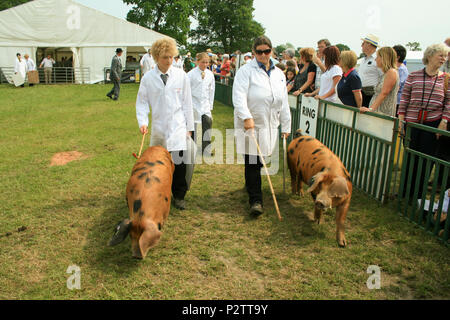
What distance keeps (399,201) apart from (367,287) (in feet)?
5.71

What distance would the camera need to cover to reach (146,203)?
3438 millimetres

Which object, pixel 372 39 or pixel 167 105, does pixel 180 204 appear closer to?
pixel 167 105

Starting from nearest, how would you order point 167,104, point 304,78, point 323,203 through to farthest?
1. point 323,203
2. point 167,104
3. point 304,78

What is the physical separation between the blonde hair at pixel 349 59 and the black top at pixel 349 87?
98 millimetres

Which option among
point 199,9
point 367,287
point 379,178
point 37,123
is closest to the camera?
point 367,287

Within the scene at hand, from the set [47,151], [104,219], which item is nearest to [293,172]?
[104,219]

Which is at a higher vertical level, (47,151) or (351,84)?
(351,84)

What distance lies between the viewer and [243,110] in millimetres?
4461

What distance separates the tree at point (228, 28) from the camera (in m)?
54.1

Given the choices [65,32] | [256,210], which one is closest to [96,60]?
[65,32]

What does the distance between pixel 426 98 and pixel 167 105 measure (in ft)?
10.4

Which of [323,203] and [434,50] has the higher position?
[434,50]
